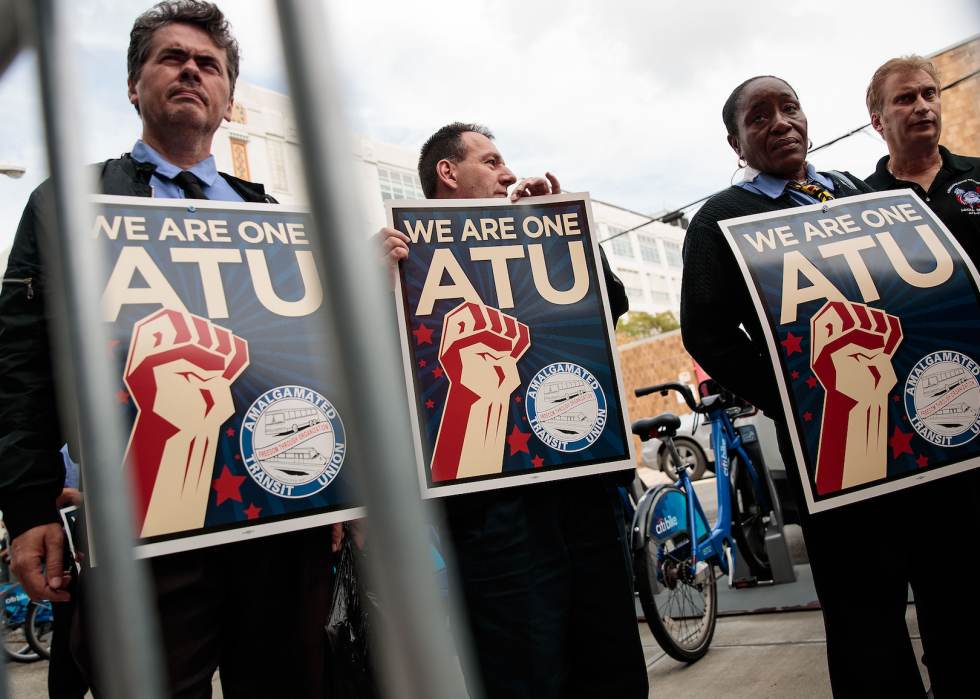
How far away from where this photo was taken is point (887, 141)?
2.44 meters

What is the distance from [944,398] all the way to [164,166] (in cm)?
192

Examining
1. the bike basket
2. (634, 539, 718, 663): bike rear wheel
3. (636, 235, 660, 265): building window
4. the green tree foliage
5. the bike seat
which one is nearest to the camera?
(634, 539, 718, 663): bike rear wheel

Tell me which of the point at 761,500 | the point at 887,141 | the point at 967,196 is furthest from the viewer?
the point at 761,500

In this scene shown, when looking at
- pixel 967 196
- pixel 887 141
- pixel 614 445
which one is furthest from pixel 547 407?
pixel 887 141

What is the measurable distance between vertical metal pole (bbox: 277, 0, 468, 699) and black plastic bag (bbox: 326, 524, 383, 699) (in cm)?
94

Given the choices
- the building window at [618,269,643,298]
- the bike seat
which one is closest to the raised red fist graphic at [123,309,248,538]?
the bike seat

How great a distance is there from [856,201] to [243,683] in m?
1.86

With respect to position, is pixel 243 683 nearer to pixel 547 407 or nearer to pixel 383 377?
pixel 547 407

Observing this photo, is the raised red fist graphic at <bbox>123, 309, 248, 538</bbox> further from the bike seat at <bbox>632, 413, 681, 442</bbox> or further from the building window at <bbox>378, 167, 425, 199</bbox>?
the bike seat at <bbox>632, 413, 681, 442</bbox>

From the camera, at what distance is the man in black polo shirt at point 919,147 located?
7.10 ft

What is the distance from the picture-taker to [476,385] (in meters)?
1.57

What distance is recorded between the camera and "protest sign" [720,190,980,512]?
1.56 m

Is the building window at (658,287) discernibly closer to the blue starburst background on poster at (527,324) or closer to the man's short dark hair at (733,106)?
the man's short dark hair at (733,106)

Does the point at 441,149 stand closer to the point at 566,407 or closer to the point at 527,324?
the point at 527,324
